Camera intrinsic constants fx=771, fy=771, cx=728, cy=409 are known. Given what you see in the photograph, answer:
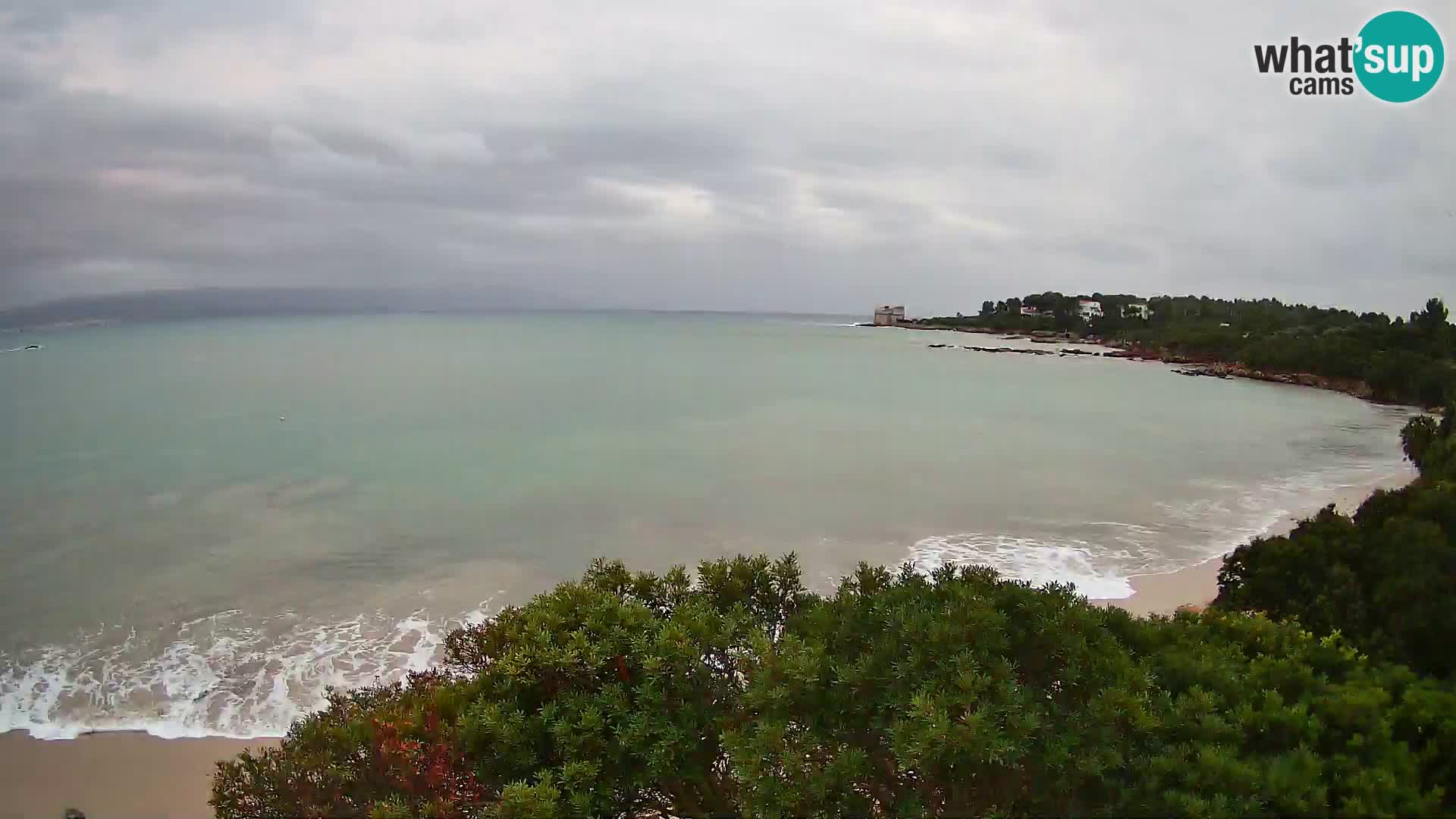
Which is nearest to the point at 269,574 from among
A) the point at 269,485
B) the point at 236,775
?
the point at 269,485

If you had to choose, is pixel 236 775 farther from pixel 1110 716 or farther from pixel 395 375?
pixel 395 375

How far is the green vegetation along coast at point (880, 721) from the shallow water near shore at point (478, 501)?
15.8ft

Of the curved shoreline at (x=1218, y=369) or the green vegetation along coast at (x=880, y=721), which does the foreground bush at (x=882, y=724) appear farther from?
the curved shoreline at (x=1218, y=369)

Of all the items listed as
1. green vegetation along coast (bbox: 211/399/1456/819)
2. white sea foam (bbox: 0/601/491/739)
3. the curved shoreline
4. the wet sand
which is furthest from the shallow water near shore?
green vegetation along coast (bbox: 211/399/1456/819)

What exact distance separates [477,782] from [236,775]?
122 cm

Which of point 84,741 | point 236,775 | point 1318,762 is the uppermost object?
point 1318,762

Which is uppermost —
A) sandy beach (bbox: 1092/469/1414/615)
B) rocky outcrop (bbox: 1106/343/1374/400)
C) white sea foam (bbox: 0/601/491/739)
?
rocky outcrop (bbox: 1106/343/1374/400)

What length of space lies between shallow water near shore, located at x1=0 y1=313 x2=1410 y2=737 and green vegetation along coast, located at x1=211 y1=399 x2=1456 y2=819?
189 inches

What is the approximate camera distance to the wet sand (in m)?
6.34

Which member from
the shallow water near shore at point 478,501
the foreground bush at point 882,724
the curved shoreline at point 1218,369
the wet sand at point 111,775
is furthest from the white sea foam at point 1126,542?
the curved shoreline at point 1218,369

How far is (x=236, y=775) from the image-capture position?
12.6 feet

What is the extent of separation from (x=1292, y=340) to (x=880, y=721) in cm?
5734

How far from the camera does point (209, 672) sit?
875 centimetres

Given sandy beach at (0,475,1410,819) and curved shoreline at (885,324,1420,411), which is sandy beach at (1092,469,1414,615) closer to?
sandy beach at (0,475,1410,819)
